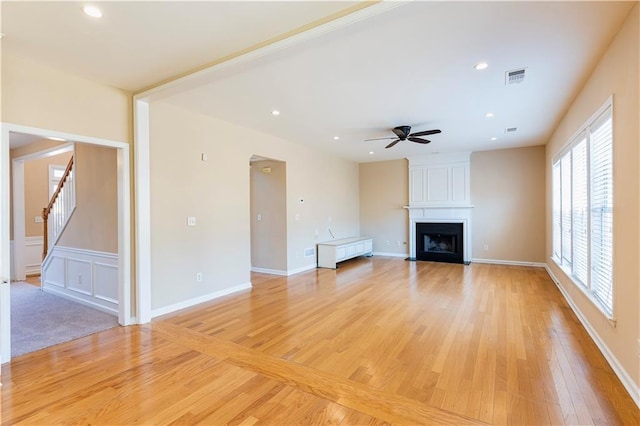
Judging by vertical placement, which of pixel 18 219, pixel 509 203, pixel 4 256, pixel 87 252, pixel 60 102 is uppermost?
pixel 60 102

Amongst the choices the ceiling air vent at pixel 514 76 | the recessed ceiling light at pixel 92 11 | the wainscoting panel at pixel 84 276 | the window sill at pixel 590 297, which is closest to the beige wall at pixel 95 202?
the wainscoting panel at pixel 84 276

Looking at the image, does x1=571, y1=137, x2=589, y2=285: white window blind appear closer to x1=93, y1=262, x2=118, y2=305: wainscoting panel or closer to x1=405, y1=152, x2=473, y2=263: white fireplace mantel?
x1=405, y1=152, x2=473, y2=263: white fireplace mantel

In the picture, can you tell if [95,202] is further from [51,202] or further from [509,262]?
[509,262]

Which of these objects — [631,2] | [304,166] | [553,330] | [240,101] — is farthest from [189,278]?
[631,2]

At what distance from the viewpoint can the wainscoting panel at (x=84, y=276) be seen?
4207mm

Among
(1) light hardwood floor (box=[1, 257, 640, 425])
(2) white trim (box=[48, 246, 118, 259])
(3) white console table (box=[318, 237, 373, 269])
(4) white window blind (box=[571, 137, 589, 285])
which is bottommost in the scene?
(1) light hardwood floor (box=[1, 257, 640, 425])

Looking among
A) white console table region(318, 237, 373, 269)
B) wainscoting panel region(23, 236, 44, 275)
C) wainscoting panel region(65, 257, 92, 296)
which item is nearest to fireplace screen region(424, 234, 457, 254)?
white console table region(318, 237, 373, 269)

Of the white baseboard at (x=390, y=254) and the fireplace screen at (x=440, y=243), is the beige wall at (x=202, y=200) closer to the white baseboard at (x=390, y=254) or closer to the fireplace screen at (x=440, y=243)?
the white baseboard at (x=390, y=254)

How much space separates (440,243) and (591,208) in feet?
16.3

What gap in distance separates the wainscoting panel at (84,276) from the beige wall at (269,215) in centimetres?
300

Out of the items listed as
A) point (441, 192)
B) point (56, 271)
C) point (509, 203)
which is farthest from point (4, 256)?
point (509, 203)

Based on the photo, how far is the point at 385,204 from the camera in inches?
352

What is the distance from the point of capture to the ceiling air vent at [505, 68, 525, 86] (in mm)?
3254

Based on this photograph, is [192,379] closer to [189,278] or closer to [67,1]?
[189,278]
